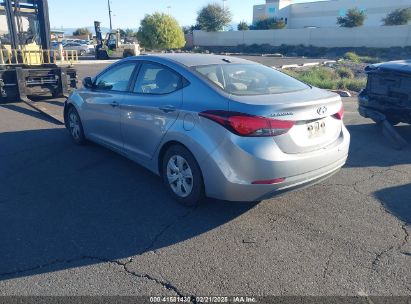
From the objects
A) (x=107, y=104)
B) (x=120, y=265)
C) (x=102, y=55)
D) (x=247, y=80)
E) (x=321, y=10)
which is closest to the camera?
(x=120, y=265)

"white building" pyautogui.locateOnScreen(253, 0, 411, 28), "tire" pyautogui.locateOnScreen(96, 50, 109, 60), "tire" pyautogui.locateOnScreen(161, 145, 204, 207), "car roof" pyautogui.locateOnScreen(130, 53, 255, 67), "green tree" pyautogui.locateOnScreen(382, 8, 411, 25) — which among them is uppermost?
"white building" pyautogui.locateOnScreen(253, 0, 411, 28)

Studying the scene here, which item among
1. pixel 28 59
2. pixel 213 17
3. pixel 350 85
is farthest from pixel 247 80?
pixel 213 17

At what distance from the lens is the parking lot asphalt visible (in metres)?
2.68

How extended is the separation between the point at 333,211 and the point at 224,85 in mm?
1796

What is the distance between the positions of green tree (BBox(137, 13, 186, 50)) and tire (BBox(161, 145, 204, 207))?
3225cm

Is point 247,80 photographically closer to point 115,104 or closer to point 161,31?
point 115,104

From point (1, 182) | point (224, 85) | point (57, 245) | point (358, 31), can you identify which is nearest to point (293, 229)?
point (224, 85)

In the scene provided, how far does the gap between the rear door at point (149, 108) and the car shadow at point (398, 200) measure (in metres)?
2.57

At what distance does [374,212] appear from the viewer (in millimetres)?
3766

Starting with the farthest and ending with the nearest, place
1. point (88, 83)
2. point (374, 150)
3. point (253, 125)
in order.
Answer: point (374, 150)
point (88, 83)
point (253, 125)

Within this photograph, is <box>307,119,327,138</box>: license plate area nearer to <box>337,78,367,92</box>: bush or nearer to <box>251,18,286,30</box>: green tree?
<box>337,78,367,92</box>: bush

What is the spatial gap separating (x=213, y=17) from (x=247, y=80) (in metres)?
61.0

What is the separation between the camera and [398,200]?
158 inches

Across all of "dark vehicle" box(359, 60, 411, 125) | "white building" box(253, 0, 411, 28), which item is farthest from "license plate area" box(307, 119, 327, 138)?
"white building" box(253, 0, 411, 28)
